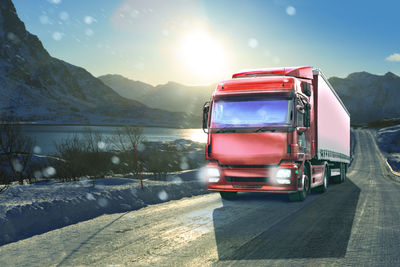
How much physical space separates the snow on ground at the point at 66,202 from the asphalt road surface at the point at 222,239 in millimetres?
642

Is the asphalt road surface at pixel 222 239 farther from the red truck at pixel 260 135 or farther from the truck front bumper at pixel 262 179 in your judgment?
the red truck at pixel 260 135

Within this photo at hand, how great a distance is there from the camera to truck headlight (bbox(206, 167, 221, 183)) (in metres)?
10.6

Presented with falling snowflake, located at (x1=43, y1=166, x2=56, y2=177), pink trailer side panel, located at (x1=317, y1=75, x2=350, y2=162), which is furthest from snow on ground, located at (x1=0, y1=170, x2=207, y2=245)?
falling snowflake, located at (x1=43, y1=166, x2=56, y2=177)

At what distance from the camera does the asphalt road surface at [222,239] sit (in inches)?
211

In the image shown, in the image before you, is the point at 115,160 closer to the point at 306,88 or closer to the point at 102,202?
the point at 102,202

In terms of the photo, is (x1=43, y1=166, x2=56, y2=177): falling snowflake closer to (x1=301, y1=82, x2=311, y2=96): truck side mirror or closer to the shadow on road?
the shadow on road

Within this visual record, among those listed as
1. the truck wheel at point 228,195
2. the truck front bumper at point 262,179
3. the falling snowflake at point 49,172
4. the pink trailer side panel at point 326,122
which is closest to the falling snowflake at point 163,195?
the truck wheel at point 228,195

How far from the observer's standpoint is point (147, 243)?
20.5 feet

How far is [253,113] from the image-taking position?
1037cm

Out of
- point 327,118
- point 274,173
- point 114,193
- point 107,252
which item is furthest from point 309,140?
point 107,252

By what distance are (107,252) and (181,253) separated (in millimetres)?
1130

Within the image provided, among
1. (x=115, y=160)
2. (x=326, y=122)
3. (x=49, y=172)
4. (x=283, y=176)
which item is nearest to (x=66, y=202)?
(x=283, y=176)

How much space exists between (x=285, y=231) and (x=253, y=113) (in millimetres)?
4001

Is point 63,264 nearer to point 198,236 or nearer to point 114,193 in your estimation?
point 198,236
